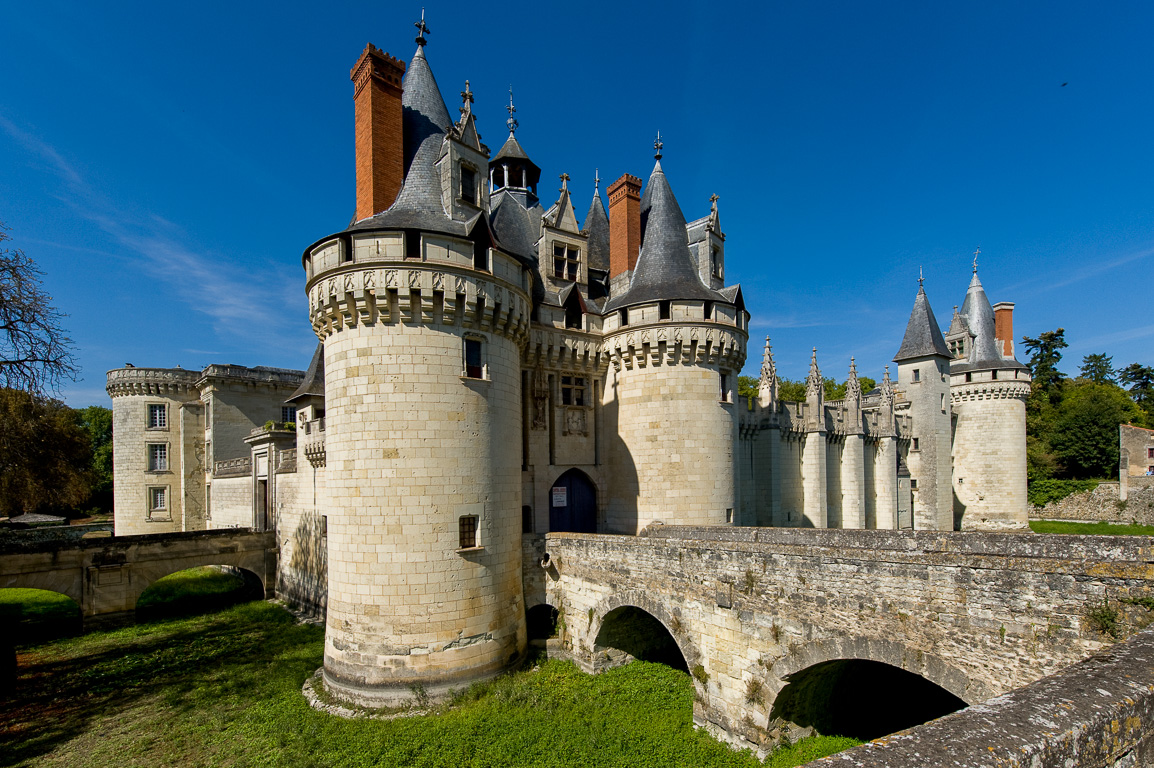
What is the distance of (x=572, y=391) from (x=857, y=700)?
12098mm

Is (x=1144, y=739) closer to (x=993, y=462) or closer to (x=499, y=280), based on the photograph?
(x=499, y=280)

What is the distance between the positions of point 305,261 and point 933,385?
3386cm

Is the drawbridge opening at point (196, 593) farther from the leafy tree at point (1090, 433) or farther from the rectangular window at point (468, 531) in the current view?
the leafy tree at point (1090, 433)

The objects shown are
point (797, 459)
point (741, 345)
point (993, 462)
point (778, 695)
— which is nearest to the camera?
point (778, 695)

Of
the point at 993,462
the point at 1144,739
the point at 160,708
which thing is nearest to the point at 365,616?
the point at 160,708

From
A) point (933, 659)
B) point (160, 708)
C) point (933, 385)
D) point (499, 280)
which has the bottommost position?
point (160, 708)

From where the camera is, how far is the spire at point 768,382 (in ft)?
82.4

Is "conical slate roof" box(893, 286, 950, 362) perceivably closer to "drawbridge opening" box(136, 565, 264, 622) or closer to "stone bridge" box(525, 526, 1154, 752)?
"stone bridge" box(525, 526, 1154, 752)

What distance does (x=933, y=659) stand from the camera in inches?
336

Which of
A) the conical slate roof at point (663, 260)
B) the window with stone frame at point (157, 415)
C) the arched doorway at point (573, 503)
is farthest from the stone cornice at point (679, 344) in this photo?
the window with stone frame at point (157, 415)

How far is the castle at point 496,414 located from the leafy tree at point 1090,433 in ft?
70.2

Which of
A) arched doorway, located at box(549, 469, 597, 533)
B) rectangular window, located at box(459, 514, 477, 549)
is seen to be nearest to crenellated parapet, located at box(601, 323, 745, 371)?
arched doorway, located at box(549, 469, 597, 533)

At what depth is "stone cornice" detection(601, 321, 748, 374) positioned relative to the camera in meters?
19.0

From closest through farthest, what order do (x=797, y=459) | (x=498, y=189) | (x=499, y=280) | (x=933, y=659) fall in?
(x=933, y=659), (x=499, y=280), (x=498, y=189), (x=797, y=459)
